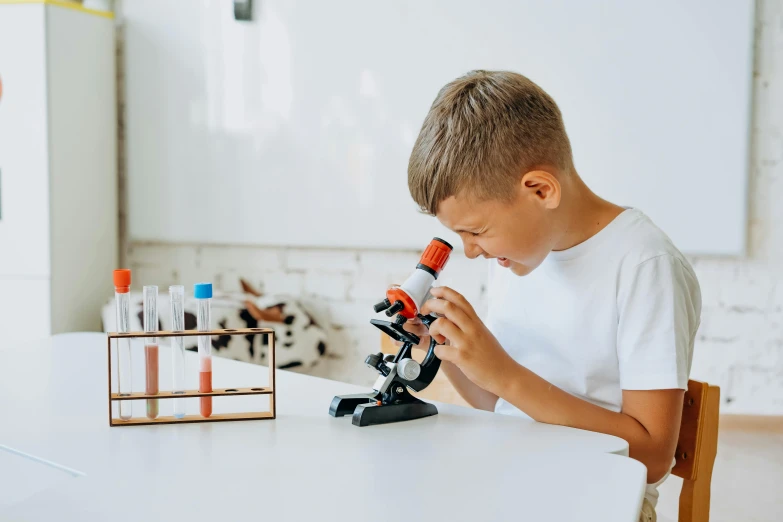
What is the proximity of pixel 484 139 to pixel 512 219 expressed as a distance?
13cm

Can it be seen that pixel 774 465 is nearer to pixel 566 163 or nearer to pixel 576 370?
pixel 576 370

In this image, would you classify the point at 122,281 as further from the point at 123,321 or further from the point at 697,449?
the point at 697,449

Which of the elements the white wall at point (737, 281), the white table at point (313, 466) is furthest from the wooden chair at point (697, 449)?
the white wall at point (737, 281)

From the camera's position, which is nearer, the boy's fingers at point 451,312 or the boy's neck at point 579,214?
the boy's fingers at point 451,312

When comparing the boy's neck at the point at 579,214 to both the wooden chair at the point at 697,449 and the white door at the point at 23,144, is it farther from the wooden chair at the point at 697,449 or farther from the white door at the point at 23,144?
the white door at the point at 23,144

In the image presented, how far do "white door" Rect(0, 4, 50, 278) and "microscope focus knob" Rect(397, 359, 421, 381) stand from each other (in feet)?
7.11

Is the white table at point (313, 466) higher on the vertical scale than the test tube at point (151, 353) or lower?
lower

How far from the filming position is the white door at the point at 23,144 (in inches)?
112

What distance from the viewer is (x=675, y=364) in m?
1.17

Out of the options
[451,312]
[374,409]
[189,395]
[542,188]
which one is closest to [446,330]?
[451,312]

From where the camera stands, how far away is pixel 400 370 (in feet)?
3.78

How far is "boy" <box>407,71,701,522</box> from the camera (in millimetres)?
1162

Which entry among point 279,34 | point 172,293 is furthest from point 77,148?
point 172,293

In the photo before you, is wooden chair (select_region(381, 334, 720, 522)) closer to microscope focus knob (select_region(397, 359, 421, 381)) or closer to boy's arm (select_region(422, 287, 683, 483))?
boy's arm (select_region(422, 287, 683, 483))
